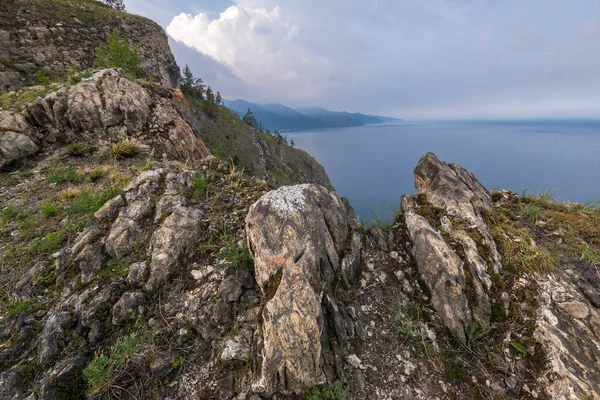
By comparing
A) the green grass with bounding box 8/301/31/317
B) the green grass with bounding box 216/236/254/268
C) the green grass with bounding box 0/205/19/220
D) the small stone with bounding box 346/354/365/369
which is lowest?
the small stone with bounding box 346/354/365/369

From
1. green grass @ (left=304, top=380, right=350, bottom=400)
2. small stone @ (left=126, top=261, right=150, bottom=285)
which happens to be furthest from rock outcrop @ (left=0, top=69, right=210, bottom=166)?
green grass @ (left=304, top=380, right=350, bottom=400)

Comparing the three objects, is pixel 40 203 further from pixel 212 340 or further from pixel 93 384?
pixel 212 340

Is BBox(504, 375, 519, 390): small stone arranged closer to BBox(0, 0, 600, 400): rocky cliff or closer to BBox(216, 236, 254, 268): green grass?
BBox(0, 0, 600, 400): rocky cliff

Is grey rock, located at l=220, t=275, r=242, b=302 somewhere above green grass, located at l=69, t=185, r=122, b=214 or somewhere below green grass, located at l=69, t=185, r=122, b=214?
below

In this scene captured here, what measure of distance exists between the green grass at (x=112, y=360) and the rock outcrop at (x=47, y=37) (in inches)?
1199

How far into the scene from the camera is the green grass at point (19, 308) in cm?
474

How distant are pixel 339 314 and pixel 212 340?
8.46ft

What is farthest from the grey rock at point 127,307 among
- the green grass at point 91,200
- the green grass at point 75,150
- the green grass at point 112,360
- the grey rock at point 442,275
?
the green grass at point 75,150

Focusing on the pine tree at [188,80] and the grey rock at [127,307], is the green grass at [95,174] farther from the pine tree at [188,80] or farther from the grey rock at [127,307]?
the pine tree at [188,80]

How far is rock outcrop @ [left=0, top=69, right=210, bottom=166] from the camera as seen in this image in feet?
33.7

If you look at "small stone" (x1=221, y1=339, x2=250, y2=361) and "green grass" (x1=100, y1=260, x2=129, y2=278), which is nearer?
"small stone" (x1=221, y1=339, x2=250, y2=361)

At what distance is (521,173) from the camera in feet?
443

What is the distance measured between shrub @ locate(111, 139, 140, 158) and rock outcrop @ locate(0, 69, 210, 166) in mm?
854

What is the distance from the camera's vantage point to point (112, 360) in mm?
4156
